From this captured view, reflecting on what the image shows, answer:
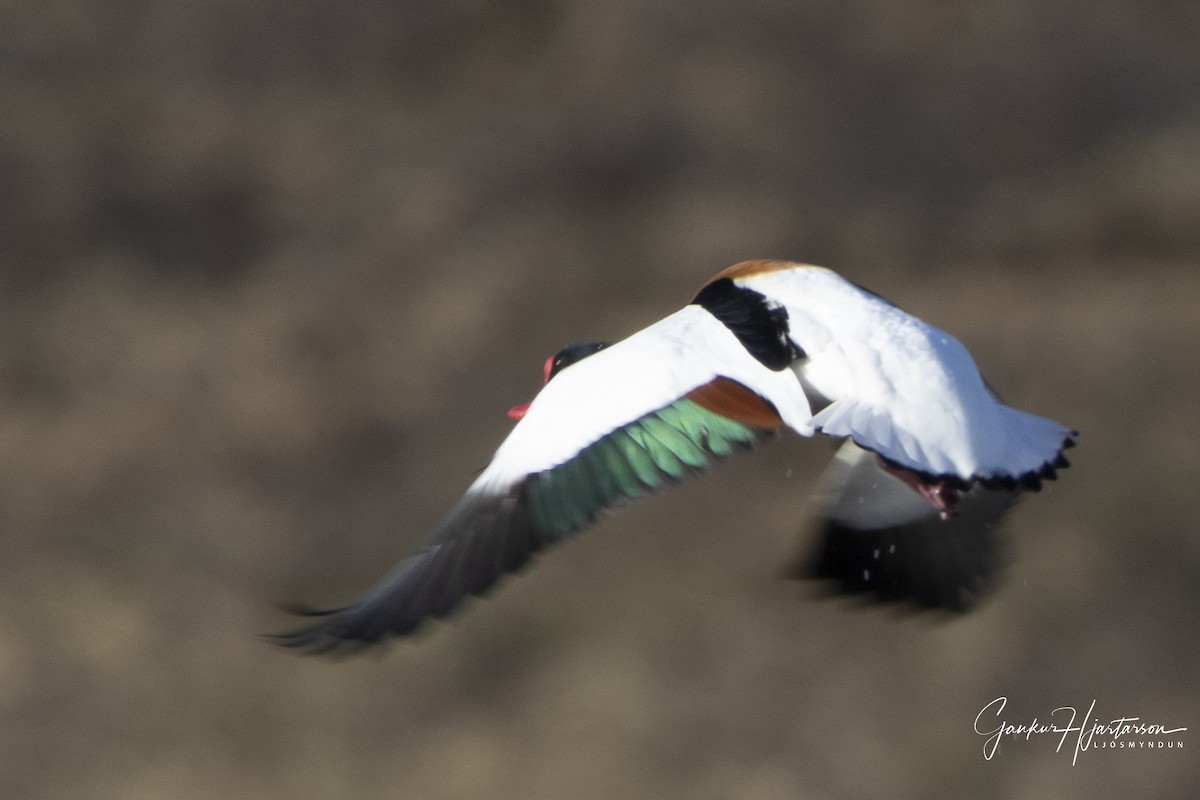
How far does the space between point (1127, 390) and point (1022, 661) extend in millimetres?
1919

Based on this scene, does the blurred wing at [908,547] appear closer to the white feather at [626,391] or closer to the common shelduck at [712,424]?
the common shelduck at [712,424]

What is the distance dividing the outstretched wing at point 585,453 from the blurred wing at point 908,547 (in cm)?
70

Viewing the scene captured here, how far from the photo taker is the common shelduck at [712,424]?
3.15 meters

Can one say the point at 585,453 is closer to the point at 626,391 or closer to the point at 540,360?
the point at 626,391

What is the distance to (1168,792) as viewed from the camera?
6578mm

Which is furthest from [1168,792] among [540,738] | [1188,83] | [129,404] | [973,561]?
[129,404]

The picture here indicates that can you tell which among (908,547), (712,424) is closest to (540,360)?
(908,547)

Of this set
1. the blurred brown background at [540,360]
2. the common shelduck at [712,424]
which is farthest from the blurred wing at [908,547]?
the blurred brown background at [540,360]

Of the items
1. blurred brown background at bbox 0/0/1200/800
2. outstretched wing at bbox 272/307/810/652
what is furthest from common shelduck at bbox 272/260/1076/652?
blurred brown background at bbox 0/0/1200/800

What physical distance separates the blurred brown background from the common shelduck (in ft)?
9.71

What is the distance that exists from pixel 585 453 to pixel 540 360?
4.65 m

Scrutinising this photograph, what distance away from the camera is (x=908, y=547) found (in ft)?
12.9

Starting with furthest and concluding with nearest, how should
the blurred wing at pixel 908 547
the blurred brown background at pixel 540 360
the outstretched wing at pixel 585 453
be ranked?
the blurred brown background at pixel 540 360 → the blurred wing at pixel 908 547 → the outstretched wing at pixel 585 453

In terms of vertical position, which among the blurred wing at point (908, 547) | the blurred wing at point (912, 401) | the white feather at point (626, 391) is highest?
the white feather at point (626, 391)
